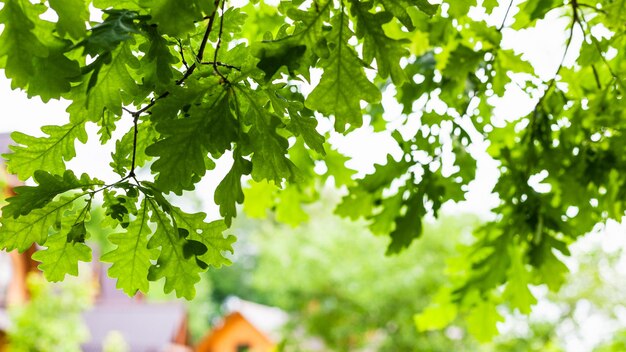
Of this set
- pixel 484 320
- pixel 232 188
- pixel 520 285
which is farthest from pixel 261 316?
pixel 232 188

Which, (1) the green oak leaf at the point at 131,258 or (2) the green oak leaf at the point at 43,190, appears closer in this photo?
(2) the green oak leaf at the point at 43,190

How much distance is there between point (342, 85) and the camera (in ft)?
3.30

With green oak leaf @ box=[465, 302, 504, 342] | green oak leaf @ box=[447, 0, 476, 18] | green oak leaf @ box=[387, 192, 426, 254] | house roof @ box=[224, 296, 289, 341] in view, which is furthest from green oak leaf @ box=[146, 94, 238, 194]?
house roof @ box=[224, 296, 289, 341]

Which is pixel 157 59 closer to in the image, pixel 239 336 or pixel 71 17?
pixel 71 17

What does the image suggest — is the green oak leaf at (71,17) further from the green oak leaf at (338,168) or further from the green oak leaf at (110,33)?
the green oak leaf at (338,168)

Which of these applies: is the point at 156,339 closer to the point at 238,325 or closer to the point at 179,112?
the point at 238,325

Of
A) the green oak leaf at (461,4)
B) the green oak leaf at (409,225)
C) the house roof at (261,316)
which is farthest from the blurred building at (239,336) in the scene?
the green oak leaf at (461,4)

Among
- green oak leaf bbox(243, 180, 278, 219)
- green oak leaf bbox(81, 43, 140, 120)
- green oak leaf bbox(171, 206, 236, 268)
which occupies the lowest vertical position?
green oak leaf bbox(171, 206, 236, 268)

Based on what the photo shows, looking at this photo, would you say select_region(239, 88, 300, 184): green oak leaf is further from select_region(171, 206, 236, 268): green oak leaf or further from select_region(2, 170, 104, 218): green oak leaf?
select_region(2, 170, 104, 218): green oak leaf

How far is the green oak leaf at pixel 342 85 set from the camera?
99 centimetres

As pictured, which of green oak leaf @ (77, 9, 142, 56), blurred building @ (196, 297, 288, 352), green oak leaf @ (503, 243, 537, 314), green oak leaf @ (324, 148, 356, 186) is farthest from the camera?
blurred building @ (196, 297, 288, 352)

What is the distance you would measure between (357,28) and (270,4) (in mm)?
1216

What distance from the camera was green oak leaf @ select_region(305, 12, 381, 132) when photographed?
992 millimetres

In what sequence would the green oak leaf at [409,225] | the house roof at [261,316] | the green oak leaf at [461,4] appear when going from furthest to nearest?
1. the house roof at [261,316]
2. the green oak leaf at [409,225]
3. the green oak leaf at [461,4]
